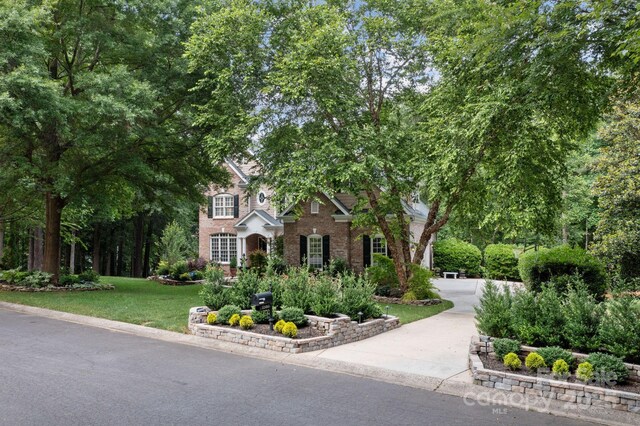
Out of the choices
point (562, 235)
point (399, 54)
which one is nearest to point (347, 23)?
point (399, 54)

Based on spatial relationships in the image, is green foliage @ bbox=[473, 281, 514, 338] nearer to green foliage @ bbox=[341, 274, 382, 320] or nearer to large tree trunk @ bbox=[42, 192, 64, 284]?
green foliage @ bbox=[341, 274, 382, 320]

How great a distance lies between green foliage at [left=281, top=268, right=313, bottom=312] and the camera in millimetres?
9688

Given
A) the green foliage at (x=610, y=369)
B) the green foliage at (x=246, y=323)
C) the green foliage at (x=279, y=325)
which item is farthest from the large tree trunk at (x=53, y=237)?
the green foliage at (x=610, y=369)

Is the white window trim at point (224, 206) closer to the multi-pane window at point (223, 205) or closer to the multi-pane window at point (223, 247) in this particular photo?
the multi-pane window at point (223, 205)

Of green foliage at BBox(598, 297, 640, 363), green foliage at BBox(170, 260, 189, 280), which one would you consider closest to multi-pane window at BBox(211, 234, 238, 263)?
green foliage at BBox(170, 260, 189, 280)

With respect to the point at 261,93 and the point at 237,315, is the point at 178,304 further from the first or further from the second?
the point at 261,93

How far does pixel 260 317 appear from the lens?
931 centimetres

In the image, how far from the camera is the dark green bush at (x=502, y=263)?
→ 27453mm

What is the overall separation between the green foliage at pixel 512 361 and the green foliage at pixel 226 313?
5.23 metres

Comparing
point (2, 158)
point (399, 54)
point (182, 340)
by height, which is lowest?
point (182, 340)

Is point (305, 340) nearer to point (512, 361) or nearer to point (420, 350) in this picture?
point (420, 350)

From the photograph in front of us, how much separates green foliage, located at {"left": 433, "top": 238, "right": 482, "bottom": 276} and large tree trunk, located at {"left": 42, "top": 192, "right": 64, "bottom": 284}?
21189mm

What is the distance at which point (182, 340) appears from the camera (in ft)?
29.8

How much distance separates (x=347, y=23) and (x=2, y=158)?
42.8ft
